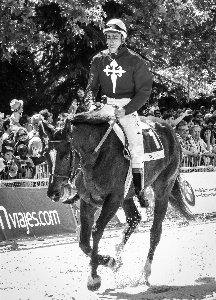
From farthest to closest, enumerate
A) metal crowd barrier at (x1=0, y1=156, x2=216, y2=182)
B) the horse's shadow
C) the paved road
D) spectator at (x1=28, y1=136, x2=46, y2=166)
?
metal crowd barrier at (x1=0, y1=156, x2=216, y2=182) → spectator at (x1=28, y1=136, x2=46, y2=166) → the paved road → the horse's shadow

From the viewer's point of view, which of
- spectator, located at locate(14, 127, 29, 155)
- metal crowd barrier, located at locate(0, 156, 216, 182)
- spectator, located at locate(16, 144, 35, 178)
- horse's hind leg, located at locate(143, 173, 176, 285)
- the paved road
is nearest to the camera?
the paved road

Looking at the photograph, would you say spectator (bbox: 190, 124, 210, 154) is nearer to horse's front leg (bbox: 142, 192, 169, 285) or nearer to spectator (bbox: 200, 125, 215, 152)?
spectator (bbox: 200, 125, 215, 152)

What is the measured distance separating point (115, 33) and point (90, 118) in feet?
3.86

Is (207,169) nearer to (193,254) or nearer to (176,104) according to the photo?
(193,254)

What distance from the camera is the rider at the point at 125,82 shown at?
8.62 metres

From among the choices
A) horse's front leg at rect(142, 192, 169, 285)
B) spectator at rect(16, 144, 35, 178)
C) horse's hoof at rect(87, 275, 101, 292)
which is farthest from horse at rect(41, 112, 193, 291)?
spectator at rect(16, 144, 35, 178)

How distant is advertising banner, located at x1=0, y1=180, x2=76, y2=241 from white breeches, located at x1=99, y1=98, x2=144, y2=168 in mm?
3549

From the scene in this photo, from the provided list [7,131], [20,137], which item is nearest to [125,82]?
[20,137]

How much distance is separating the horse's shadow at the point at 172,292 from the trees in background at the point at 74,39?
11139mm

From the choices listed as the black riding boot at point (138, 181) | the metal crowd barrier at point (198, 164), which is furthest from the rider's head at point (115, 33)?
the metal crowd barrier at point (198, 164)

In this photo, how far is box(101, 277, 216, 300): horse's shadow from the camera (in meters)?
7.87

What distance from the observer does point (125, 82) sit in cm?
871

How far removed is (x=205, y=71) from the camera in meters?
27.6

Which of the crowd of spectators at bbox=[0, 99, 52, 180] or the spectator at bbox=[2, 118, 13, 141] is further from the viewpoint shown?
the spectator at bbox=[2, 118, 13, 141]
